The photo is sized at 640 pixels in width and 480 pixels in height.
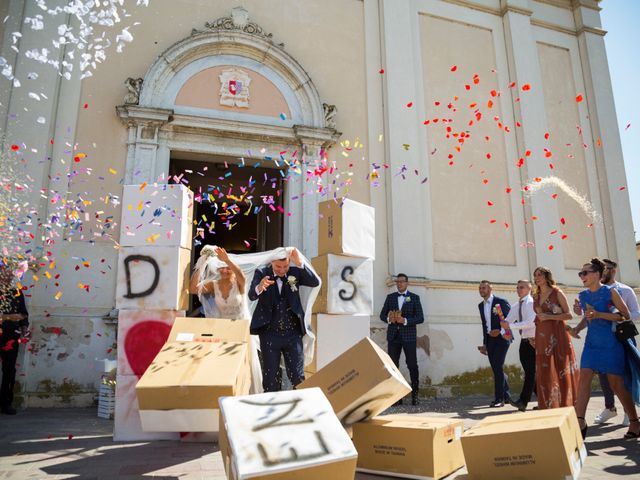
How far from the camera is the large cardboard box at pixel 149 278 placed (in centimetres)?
462

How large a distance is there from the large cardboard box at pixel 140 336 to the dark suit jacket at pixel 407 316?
3.78 metres

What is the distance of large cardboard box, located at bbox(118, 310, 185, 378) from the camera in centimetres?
453

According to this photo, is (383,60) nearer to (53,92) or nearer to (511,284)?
(511,284)

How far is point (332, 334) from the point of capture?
17.9 feet

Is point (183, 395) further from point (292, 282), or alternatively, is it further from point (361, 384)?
point (292, 282)

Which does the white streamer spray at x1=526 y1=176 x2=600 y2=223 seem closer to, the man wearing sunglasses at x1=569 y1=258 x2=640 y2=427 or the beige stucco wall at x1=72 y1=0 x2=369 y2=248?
the beige stucco wall at x1=72 y1=0 x2=369 y2=248

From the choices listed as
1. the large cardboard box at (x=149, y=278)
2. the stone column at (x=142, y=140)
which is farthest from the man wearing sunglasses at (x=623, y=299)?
the stone column at (x=142, y=140)

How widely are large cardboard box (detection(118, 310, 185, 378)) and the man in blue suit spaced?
4.54 meters

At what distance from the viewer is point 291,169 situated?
8.45m

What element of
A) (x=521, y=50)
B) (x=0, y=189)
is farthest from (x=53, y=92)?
(x=521, y=50)

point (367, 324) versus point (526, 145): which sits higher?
point (526, 145)

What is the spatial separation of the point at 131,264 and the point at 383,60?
22.6 ft

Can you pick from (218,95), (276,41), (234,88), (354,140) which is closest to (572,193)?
(354,140)

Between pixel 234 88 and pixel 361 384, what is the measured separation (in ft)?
21.6
